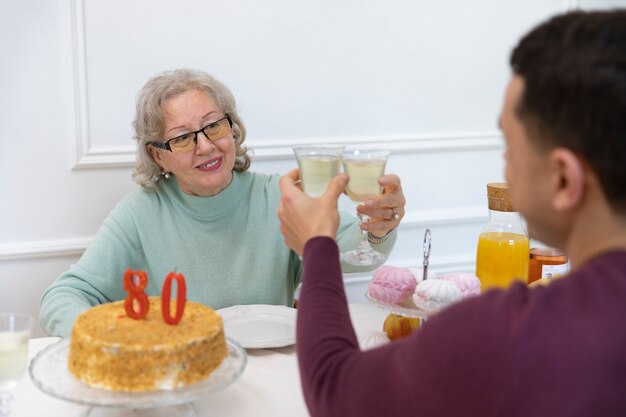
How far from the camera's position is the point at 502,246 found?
1846 millimetres

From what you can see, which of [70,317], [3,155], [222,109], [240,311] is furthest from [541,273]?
[3,155]

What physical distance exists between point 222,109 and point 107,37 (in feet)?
1.76

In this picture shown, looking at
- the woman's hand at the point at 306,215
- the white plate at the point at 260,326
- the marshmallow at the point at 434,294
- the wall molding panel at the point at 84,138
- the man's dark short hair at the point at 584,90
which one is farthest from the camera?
the wall molding panel at the point at 84,138

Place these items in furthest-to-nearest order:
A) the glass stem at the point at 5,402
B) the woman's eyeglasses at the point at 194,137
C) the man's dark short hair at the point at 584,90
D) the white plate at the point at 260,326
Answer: the woman's eyeglasses at the point at 194,137, the white plate at the point at 260,326, the glass stem at the point at 5,402, the man's dark short hair at the point at 584,90

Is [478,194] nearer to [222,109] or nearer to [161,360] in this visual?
[222,109]

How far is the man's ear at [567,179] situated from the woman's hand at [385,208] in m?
0.86

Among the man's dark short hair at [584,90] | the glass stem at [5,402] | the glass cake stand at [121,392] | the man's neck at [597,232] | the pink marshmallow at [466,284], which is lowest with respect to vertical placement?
the glass stem at [5,402]

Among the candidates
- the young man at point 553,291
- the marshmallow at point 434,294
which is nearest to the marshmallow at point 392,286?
the marshmallow at point 434,294

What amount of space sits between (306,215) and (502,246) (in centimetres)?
77

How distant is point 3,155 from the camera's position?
7.94 feet

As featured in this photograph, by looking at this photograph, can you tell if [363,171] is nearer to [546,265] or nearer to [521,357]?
[546,265]

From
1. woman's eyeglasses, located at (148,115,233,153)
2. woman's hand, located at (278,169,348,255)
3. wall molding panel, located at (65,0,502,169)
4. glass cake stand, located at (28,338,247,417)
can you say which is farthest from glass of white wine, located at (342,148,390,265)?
wall molding panel, located at (65,0,502,169)

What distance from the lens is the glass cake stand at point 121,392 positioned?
1.24 meters

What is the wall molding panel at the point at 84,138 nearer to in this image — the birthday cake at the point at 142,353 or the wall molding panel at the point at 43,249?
the wall molding panel at the point at 43,249
